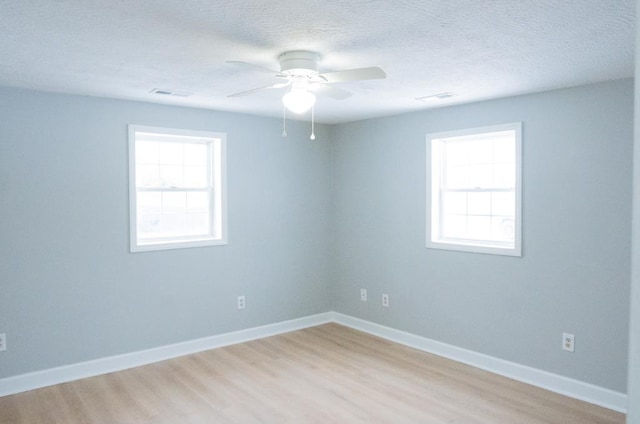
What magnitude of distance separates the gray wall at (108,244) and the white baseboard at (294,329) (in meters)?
0.07

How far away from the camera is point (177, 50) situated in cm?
264

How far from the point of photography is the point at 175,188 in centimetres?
452

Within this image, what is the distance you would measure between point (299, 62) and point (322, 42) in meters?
0.21

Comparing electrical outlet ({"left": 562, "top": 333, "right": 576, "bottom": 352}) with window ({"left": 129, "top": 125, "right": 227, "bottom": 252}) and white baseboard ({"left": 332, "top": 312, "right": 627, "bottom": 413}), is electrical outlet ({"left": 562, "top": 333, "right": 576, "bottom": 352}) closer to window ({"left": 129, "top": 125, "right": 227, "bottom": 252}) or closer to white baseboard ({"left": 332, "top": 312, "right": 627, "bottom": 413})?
white baseboard ({"left": 332, "top": 312, "right": 627, "bottom": 413})

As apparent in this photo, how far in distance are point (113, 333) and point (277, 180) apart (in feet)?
7.42

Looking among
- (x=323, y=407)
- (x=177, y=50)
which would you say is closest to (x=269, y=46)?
(x=177, y=50)

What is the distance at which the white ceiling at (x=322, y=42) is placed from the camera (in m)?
2.05

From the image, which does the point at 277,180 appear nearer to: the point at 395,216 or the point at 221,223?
the point at 221,223

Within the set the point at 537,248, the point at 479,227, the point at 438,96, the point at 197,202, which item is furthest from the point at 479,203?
the point at 197,202

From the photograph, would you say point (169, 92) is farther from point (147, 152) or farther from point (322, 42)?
point (322, 42)

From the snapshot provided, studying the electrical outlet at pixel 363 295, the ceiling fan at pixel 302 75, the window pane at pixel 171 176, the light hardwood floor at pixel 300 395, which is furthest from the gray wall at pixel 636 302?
the electrical outlet at pixel 363 295

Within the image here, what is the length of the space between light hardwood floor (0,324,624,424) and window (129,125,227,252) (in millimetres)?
1188

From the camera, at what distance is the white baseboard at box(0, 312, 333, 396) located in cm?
364

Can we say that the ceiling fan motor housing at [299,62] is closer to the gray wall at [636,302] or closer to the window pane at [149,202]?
the gray wall at [636,302]
